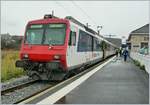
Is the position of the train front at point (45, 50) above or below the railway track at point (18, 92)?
above

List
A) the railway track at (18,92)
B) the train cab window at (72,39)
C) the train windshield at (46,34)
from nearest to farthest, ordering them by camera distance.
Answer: the railway track at (18,92) < the train windshield at (46,34) < the train cab window at (72,39)

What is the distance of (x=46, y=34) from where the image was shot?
48.2 feet

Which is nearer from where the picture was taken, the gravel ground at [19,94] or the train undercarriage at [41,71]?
the gravel ground at [19,94]

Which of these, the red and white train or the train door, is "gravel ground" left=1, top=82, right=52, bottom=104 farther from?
the train door

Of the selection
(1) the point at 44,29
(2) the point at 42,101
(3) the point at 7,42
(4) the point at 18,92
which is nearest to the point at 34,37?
(1) the point at 44,29

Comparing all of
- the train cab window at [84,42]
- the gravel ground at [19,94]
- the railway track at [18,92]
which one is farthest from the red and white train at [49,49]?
the train cab window at [84,42]

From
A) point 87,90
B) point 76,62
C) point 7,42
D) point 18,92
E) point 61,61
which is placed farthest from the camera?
point 7,42

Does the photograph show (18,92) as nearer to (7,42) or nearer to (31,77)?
(31,77)

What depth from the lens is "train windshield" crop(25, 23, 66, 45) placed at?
14.4 m

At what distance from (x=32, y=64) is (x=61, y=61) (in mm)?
1511

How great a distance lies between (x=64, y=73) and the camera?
46.6 ft

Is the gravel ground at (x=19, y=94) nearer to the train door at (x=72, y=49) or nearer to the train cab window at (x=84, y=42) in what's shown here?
the train door at (x=72, y=49)

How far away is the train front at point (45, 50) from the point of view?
1388 cm

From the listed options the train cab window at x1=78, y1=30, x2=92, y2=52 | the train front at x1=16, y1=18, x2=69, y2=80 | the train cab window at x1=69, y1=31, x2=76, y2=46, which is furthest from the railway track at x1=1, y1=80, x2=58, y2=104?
the train cab window at x1=78, y1=30, x2=92, y2=52
